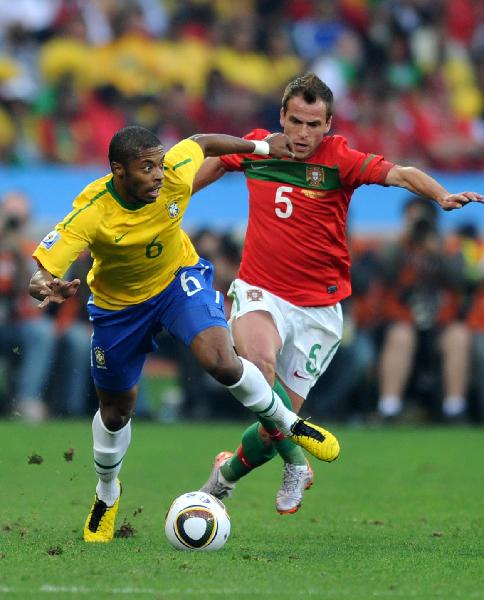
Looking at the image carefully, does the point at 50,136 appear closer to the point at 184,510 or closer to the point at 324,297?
the point at 324,297

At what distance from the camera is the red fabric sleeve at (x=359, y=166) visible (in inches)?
320

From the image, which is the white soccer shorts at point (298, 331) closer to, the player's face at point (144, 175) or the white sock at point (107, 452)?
the white sock at point (107, 452)

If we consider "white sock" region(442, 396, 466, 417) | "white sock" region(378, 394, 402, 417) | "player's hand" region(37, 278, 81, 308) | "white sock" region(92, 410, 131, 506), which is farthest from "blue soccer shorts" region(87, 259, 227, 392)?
"white sock" region(442, 396, 466, 417)

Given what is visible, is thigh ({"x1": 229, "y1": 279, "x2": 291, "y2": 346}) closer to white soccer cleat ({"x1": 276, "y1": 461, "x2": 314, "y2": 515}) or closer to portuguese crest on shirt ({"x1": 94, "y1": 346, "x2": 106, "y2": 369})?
white soccer cleat ({"x1": 276, "y1": 461, "x2": 314, "y2": 515})

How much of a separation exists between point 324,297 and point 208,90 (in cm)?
989

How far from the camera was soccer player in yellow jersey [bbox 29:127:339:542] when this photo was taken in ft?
23.1

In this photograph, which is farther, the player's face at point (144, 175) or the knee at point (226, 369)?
the knee at point (226, 369)

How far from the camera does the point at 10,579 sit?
5973 millimetres

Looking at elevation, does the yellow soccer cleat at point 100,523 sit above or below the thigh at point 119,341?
below

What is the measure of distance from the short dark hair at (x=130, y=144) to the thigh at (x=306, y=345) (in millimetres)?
1940

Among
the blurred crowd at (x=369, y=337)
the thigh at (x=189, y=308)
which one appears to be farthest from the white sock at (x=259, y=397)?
the blurred crowd at (x=369, y=337)

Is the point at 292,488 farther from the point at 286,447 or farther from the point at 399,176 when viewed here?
the point at 399,176

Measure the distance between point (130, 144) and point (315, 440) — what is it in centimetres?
197

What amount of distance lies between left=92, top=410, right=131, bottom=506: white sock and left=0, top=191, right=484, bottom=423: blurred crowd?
6.61m
